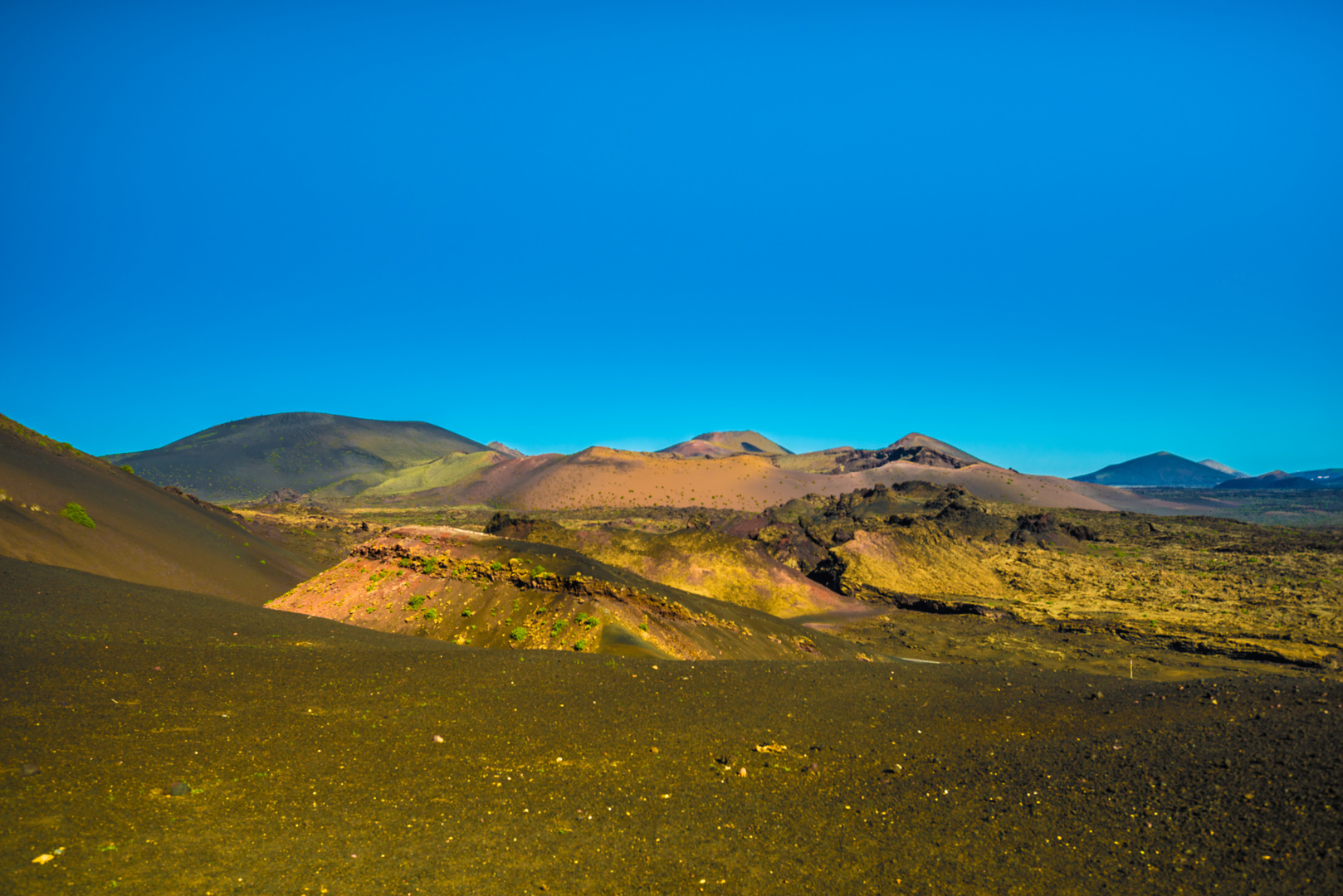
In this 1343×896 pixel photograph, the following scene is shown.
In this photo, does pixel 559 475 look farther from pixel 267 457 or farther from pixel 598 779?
pixel 598 779

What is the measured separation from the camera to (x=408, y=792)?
6605 millimetres

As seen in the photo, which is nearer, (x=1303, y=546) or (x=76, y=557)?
(x=76, y=557)

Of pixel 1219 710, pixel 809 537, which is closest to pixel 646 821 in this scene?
pixel 1219 710

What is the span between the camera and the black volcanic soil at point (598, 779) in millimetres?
5367

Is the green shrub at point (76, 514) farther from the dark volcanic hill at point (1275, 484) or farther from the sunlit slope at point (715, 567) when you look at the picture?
the dark volcanic hill at point (1275, 484)

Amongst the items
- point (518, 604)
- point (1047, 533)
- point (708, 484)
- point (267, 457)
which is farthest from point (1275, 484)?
point (267, 457)

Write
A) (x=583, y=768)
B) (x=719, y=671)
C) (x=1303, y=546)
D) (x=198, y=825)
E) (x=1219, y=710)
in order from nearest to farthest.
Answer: (x=198, y=825) → (x=583, y=768) → (x=1219, y=710) → (x=719, y=671) → (x=1303, y=546)

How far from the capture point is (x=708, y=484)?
4257 inches

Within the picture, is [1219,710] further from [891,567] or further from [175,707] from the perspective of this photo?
[891,567]

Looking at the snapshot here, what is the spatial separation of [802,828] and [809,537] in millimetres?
34517

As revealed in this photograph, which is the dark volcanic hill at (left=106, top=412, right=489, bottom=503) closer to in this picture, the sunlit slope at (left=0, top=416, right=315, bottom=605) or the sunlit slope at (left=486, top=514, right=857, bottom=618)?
the sunlit slope at (left=0, top=416, right=315, bottom=605)

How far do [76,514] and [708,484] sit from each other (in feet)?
300

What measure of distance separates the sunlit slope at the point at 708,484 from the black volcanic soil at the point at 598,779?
8550cm

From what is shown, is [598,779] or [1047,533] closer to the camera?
[598,779]
